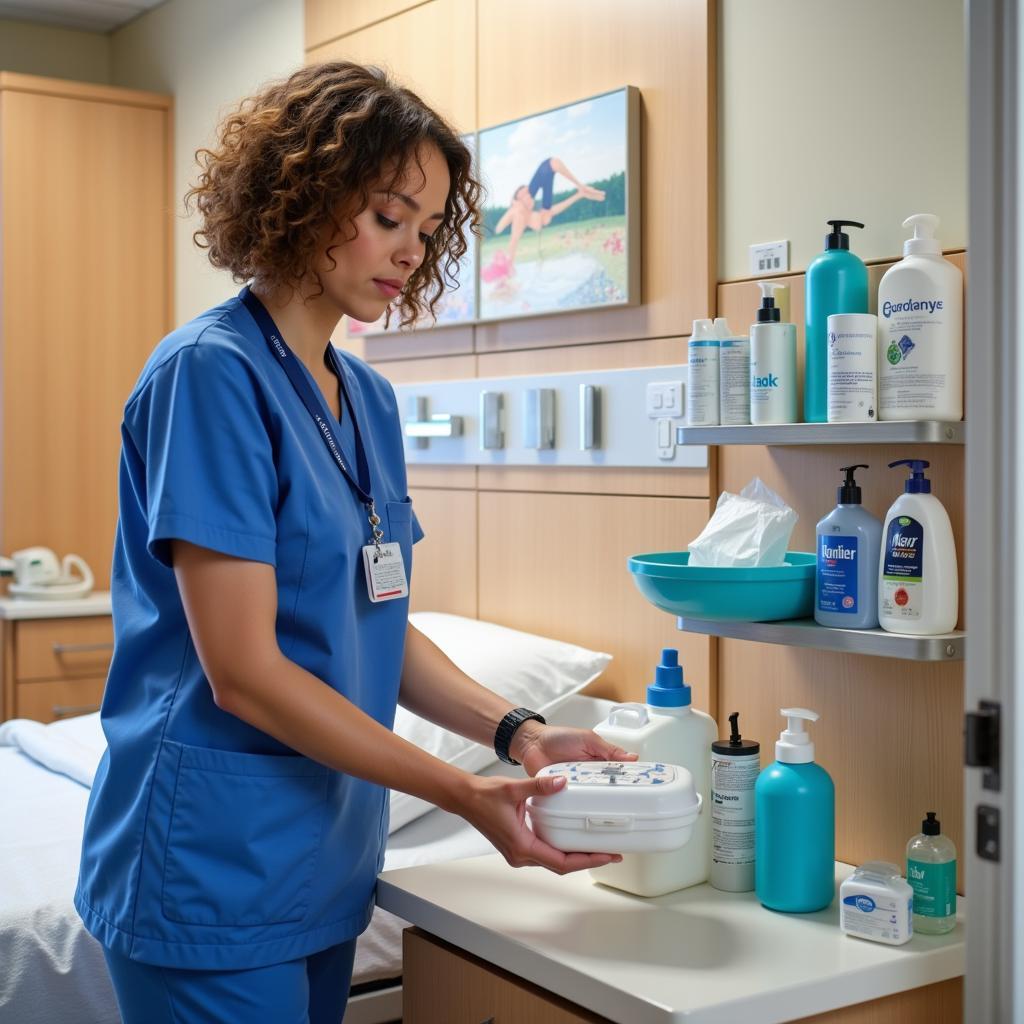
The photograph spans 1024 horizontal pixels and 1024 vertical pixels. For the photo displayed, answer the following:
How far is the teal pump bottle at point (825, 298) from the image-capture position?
175cm

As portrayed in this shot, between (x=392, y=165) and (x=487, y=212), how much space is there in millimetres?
1248

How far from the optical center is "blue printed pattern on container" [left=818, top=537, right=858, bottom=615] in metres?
1.67

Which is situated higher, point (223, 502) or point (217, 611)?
point (223, 502)

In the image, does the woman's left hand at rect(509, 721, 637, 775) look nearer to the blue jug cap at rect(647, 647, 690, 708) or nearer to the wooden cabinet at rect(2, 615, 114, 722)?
the blue jug cap at rect(647, 647, 690, 708)

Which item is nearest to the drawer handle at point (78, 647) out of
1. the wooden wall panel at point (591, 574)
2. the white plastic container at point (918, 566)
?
the wooden wall panel at point (591, 574)

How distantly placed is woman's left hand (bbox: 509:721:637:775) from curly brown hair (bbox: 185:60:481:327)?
1.96ft

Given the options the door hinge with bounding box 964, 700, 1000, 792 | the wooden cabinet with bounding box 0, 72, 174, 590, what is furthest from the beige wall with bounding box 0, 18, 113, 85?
the door hinge with bounding box 964, 700, 1000, 792

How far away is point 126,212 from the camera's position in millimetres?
4160

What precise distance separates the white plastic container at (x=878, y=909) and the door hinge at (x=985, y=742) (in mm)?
357

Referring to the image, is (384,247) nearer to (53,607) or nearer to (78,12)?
(53,607)

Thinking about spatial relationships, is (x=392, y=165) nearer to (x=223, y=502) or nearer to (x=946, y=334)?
(x=223, y=502)

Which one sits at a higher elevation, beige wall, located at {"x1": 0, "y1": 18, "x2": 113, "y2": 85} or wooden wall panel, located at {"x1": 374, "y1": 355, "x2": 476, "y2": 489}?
beige wall, located at {"x1": 0, "y1": 18, "x2": 113, "y2": 85}

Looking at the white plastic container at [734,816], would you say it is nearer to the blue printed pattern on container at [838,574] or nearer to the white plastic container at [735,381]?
the blue printed pattern on container at [838,574]

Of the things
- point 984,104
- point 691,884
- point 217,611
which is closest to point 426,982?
point 691,884
